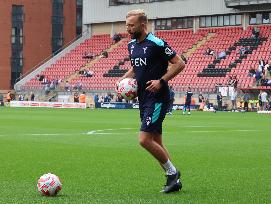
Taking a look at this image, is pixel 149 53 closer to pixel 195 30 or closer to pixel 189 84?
pixel 189 84

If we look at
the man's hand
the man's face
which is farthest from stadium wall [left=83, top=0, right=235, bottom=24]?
the man's hand

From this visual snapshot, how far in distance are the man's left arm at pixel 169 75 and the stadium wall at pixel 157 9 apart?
52.1 metres

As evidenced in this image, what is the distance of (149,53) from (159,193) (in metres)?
1.81

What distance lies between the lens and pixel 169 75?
334 inches

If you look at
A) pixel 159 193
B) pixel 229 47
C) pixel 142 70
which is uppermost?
pixel 229 47

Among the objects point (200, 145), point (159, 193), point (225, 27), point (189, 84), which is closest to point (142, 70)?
point (159, 193)

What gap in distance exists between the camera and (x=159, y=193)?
27.8ft

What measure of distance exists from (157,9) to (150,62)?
5784 centimetres

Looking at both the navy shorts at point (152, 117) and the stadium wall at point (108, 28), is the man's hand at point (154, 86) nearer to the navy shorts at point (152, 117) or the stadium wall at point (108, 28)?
the navy shorts at point (152, 117)

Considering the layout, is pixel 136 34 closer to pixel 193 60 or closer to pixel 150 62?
pixel 150 62

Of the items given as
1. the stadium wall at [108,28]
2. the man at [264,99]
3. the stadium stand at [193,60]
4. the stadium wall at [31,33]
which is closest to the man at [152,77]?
the man at [264,99]

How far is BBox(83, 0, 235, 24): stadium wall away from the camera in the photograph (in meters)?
61.5

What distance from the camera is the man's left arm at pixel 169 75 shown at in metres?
8.43

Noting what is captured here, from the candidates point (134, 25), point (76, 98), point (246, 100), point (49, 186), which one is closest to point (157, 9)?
point (76, 98)
